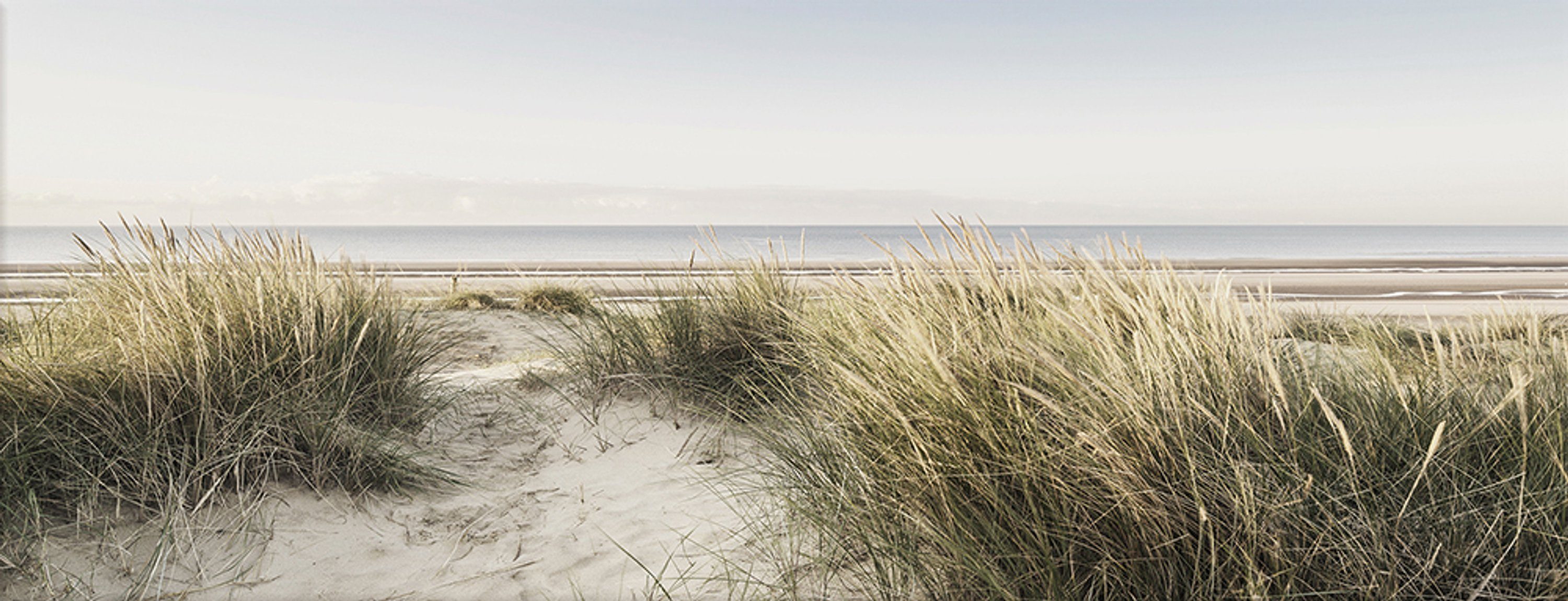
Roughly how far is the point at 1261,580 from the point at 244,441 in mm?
3344

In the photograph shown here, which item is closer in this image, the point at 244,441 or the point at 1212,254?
the point at 244,441

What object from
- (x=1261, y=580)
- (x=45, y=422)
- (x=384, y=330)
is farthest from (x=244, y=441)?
(x=1261, y=580)

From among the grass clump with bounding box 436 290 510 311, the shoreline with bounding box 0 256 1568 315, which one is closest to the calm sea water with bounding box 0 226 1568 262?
the shoreline with bounding box 0 256 1568 315

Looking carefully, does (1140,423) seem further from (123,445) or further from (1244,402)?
(123,445)

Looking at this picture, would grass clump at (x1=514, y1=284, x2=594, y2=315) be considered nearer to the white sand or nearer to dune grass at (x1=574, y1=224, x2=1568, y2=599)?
the white sand

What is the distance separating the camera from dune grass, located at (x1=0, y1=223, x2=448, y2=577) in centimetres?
266

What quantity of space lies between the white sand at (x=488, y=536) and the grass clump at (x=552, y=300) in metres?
4.32

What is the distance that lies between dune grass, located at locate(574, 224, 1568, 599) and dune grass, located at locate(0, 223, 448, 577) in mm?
1954

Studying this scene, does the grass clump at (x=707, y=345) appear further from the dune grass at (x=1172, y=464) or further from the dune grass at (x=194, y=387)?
the dune grass at (x=1172, y=464)

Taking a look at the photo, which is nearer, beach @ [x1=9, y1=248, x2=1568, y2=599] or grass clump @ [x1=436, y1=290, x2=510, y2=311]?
beach @ [x1=9, y1=248, x2=1568, y2=599]

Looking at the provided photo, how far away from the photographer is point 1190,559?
1826mm

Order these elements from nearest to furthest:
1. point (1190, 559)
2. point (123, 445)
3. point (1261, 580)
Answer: point (1261, 580)
point (1190, 559)
point (123, 445)

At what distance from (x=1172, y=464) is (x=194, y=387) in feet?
11.1

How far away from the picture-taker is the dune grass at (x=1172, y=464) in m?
1.71
